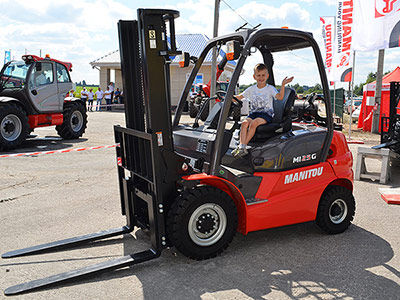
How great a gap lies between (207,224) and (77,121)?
10762 mm

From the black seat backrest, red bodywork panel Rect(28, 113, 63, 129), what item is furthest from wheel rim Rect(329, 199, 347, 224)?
red bodywork panel Rect(28, 113, 63, 129)

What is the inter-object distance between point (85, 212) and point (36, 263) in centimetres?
167

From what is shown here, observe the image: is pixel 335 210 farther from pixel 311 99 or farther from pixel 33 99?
pixel 33 99

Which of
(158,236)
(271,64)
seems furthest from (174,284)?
(271,64)

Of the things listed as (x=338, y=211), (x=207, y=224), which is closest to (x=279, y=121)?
(x=338, y=211)

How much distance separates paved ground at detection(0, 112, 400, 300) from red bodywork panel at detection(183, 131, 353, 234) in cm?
33

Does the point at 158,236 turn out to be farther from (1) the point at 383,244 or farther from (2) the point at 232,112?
(1) the point at 383,244

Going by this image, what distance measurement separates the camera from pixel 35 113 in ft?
39.7

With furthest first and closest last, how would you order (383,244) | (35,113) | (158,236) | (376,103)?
(376,103), (35,113), (383,244), (158,236)

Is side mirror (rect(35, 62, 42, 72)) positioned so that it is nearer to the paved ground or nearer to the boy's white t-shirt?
the paved ground

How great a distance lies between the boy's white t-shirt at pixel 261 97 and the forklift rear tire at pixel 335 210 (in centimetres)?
125

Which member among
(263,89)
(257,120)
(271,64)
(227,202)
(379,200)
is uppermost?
(271,64)

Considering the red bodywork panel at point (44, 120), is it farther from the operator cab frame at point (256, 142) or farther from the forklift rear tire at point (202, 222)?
the forklift rear tire at point (202, 222)

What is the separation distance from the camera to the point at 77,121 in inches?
546
